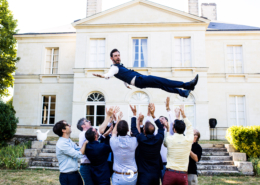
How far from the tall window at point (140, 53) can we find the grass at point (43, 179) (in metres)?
8.66

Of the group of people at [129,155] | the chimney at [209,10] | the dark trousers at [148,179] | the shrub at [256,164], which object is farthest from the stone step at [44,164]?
the chimney at [209,10]

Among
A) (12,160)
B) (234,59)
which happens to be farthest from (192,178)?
(234,59)

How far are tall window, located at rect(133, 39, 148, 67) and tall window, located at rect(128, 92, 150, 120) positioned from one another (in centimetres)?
195

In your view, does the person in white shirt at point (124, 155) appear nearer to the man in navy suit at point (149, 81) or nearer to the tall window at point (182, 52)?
the man in navy suit at point (149, 81)

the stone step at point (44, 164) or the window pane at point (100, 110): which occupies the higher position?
the window pane at point (100, 110)

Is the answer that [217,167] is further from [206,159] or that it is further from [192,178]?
[192,178]

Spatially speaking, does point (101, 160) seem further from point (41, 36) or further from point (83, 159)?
point (41, 36)

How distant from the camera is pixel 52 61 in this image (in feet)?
57.8

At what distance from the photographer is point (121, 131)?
4.05 meters

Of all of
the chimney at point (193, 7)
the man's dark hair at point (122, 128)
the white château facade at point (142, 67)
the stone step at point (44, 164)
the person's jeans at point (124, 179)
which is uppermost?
the chimney at point (193, 7)

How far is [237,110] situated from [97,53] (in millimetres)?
10087

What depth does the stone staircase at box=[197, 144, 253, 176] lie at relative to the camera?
29.3 feet

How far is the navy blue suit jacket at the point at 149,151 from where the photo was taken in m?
4.08

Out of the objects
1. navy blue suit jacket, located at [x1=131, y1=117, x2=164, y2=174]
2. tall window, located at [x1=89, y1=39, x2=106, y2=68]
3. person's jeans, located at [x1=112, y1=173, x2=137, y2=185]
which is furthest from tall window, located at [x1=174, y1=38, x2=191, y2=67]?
person's jeans, located at [x1=112, y1=173, x2=137, y2=185]
